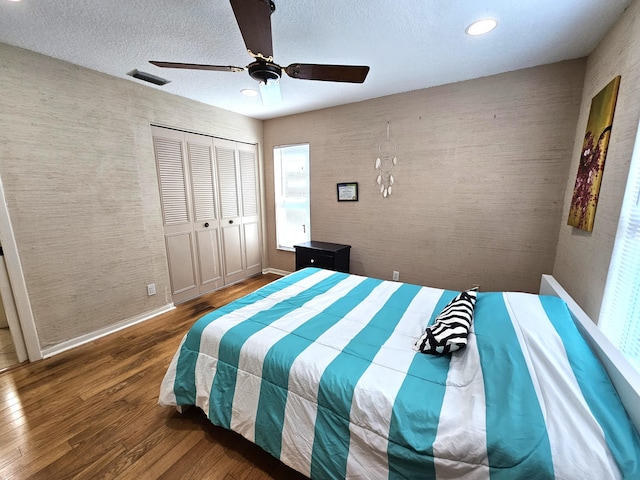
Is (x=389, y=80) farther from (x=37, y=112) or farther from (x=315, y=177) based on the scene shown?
(x=37, y=112)

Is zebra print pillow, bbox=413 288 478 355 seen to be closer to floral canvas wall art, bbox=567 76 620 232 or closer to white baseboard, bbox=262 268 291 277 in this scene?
floral canvas wall art, bbox=567 76 620 232

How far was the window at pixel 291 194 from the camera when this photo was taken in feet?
12.5

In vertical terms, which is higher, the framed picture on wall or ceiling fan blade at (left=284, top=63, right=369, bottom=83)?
ceiling fan blade at (left=284, top=63, right=369, bottom=83)

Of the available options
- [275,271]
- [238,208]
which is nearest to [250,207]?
[238,208]

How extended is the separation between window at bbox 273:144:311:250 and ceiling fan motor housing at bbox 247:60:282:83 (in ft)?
7.03

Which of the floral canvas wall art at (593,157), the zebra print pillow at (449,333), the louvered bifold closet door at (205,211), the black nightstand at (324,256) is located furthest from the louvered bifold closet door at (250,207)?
the floral canvas wall art at (593,157)

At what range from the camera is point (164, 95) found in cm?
278

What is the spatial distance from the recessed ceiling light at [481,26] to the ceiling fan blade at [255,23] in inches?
53.5

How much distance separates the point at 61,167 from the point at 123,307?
4.54ft

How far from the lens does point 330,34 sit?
177 cm

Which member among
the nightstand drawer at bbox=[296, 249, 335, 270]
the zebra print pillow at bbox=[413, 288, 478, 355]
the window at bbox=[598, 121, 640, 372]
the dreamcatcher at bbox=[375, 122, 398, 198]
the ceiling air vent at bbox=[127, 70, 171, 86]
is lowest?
the nightstand drawer at bbox=[296, 249, 335, 270]

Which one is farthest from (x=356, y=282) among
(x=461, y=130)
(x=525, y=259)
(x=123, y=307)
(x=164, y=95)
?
(x=164, y=95)

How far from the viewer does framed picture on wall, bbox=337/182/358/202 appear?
3275 mm

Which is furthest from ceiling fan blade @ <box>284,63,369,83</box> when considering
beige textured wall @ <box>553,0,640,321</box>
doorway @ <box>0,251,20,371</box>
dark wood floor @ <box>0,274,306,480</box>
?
doorway @ <box>0,251,20,371</box>
